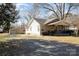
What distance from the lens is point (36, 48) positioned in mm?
2738

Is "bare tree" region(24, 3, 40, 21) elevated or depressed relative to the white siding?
elevated

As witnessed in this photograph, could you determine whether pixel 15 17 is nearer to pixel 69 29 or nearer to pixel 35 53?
pixel 35 53

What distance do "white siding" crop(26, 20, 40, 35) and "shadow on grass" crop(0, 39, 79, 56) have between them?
10 centimetres

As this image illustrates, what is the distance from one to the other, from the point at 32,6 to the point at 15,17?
250 mm

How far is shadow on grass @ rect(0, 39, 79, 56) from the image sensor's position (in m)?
2.71

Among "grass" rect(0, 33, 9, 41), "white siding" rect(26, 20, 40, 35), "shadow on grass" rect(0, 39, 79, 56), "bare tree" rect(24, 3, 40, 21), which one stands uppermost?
"bare tree" rect(24, 3, 40, 21)

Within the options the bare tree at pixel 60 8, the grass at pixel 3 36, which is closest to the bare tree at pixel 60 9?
the bare tree at pixel 60 8

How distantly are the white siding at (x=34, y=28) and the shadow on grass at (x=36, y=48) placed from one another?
0.10 metres

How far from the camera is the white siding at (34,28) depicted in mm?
2730

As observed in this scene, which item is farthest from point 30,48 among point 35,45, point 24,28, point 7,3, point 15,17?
point 7,3

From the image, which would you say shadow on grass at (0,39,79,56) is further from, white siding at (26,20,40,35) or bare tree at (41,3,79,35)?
bare tree at (41,3,79,35)

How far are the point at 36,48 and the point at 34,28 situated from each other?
248 millimetres

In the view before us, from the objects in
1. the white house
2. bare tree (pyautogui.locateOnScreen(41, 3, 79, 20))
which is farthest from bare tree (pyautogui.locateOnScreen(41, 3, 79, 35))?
the white house

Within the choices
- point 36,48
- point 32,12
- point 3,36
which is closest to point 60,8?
point 32,12
